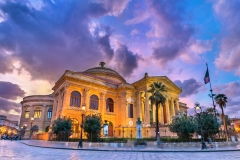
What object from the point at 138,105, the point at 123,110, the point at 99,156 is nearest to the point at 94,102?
the point at 123,110

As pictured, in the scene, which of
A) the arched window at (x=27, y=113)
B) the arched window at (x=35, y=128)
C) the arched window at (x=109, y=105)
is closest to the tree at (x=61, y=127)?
the arched window at (x=109, y=105)

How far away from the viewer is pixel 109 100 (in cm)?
3725

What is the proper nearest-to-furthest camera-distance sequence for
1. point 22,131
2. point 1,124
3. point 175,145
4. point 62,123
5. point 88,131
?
point 175,145 → point 88,131 → point 62,123 → point 22,131 → point 1,124

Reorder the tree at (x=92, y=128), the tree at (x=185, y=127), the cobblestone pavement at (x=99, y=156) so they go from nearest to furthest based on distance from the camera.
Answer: the cobblestone pavement at (x=99, y=156), the tree at (x=92, y=128), the tree at (x=185, y=127)

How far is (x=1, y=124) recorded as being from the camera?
8719cm

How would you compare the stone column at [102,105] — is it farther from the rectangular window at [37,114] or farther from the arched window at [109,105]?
the rectangular window at [37,114]

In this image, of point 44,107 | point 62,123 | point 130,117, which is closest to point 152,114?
point 130,117

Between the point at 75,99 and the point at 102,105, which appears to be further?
the point at 102,105

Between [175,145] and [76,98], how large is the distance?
800 inches

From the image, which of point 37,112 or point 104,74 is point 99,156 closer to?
point 104,74

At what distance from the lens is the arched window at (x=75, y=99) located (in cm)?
3142

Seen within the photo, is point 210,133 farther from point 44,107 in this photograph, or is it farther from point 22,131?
point 22,131

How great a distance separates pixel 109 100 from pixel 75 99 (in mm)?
8339

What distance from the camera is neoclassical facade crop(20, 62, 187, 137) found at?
3106cm
